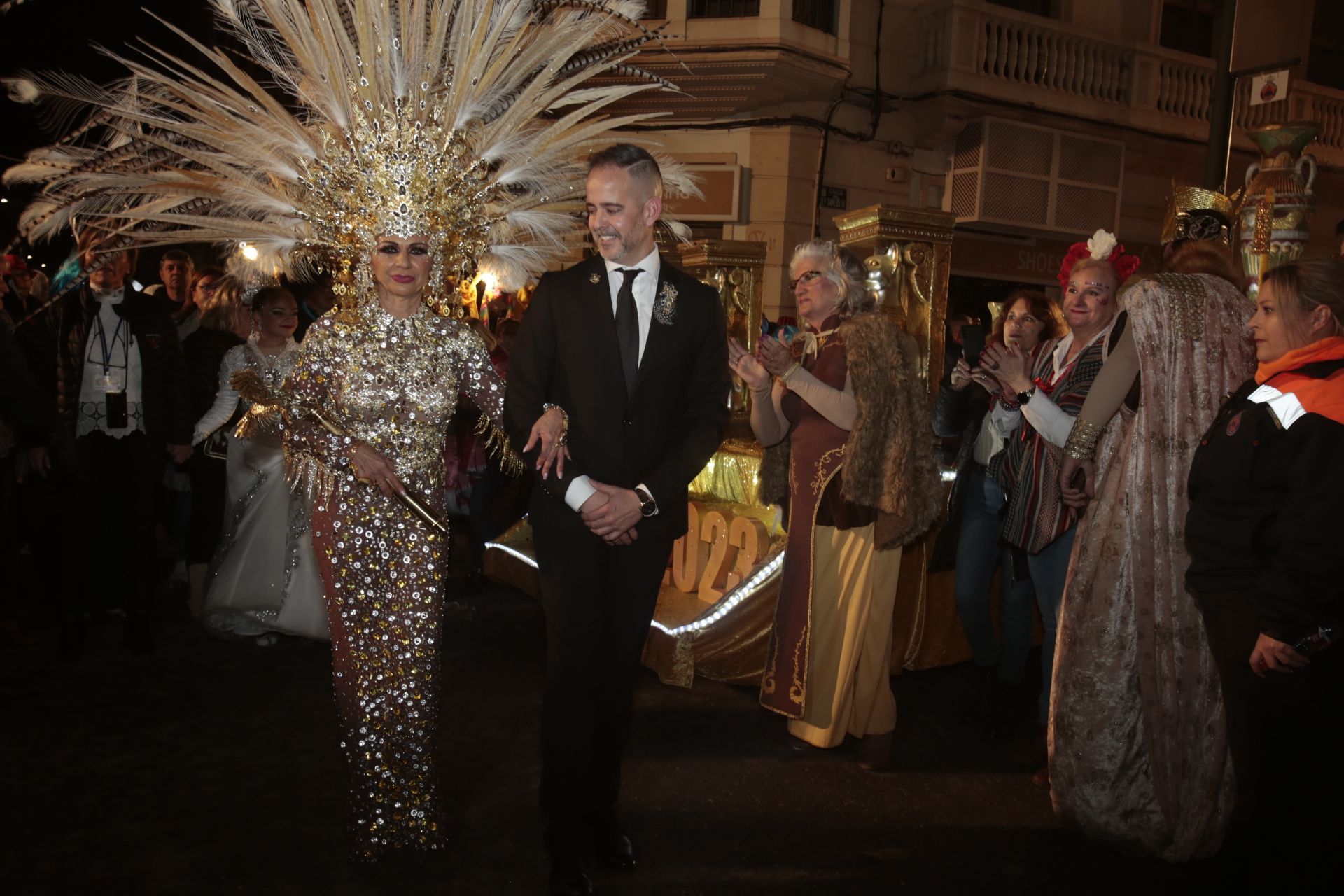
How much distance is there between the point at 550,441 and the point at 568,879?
121cm

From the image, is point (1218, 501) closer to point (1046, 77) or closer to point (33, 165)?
point (33, 165)

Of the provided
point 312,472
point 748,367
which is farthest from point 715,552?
point 312,472

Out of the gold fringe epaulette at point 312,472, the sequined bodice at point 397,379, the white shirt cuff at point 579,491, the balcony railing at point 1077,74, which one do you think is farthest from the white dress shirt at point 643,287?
the balcony railing at point 1077,74

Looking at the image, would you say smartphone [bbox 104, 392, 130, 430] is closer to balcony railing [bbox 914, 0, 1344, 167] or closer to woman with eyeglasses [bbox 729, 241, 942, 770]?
woman with eyeglasses [bbox 729, 241, 942, 770]

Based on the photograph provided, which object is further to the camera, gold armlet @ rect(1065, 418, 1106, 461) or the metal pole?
the metal pole

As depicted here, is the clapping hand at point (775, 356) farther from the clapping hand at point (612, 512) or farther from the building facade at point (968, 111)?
the building facade at point (968, 111)

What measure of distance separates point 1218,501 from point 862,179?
1058 centimetres

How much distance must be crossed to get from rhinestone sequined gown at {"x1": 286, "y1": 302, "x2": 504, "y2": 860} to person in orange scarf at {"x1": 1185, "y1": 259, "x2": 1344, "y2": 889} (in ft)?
7.09

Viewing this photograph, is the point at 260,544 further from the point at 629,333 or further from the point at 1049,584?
the point at 1049,584

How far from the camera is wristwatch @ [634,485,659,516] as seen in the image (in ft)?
8.92

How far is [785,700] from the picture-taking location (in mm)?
3980

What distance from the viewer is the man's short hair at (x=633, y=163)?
2.71m

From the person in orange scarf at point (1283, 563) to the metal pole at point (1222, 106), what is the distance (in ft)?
17.2

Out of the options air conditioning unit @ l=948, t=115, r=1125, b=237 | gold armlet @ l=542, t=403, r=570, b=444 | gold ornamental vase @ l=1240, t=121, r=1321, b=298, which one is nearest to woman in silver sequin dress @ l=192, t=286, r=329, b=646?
gold armlet @ l=542, t=403, r=570, b=444
